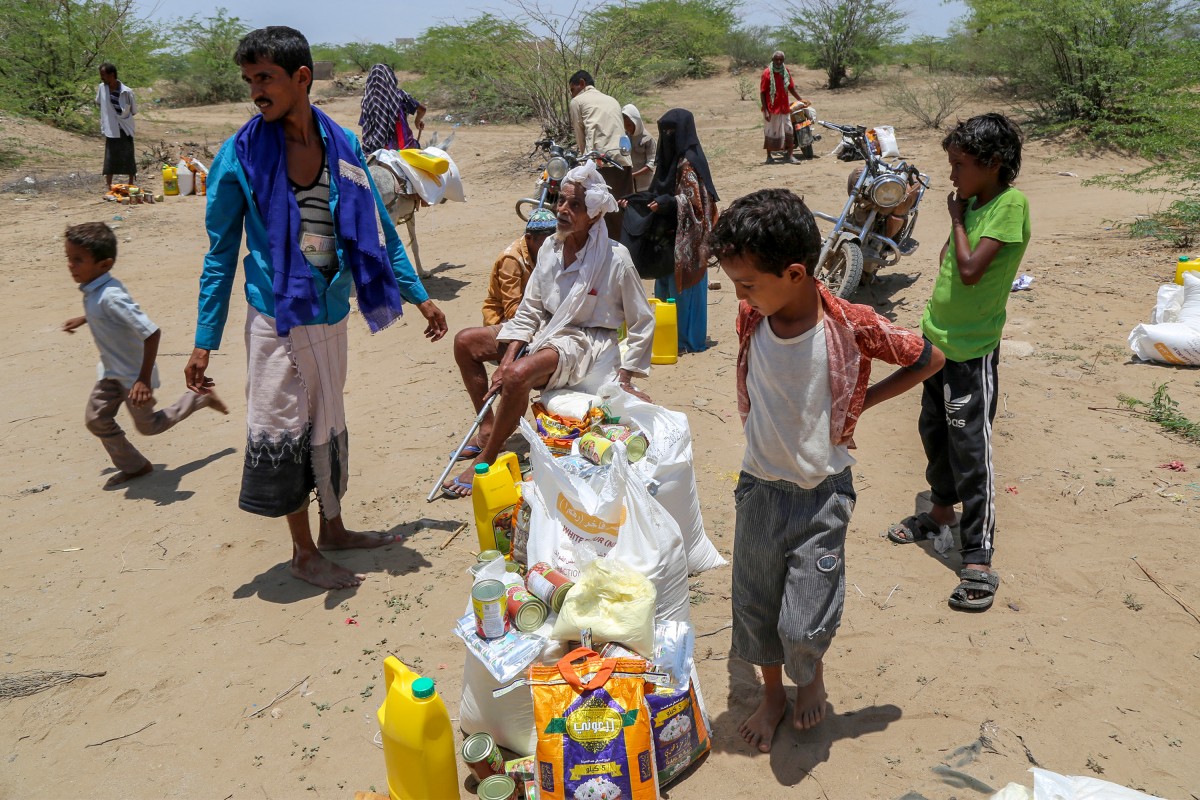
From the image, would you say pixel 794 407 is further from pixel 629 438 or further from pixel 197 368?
pixel 197 368

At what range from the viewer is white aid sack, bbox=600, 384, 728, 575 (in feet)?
9.94

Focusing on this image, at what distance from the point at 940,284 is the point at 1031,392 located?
2.07 meters

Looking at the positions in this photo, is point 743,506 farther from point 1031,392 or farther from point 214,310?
point 1031,392

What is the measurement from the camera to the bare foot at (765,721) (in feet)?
8.13

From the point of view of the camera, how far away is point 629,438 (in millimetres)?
3154

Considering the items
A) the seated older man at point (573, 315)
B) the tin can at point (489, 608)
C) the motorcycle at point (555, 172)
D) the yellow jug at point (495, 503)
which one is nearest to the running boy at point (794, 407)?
the tin can at point (489, 608)

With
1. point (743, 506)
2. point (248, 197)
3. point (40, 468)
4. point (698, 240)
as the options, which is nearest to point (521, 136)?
point (698, 240)

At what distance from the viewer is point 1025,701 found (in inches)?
102

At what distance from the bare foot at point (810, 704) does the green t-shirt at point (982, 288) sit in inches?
51.0

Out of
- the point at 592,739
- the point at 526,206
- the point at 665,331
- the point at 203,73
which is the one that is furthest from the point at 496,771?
the point at 203,73

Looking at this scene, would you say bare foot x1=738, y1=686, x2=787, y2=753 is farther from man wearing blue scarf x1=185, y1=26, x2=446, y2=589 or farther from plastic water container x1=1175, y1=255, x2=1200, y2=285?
plastic water container x1=1175, y1=255, x2=1200, y2=285

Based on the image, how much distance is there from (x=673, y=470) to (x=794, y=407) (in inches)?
36.0

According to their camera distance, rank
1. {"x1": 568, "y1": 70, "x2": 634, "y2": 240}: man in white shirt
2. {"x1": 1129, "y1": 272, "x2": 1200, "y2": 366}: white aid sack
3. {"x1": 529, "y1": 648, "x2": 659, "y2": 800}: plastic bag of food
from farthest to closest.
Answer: {"x1": 568, "y1": 70, "x2": 634, "y2": 240}: man in white shirt → {"x1": 1129, "y1": 272, "x2": 1200, "y2": 366}: white aid sack → {"x1": 529, "y1": 648, "x2": 659, "y2": 800}: plastic bag of food

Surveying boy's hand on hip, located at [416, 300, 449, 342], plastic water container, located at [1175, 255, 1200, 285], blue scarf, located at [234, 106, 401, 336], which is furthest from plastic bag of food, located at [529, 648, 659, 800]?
plastic water container, located at [1175, 255, 1200, 285]
